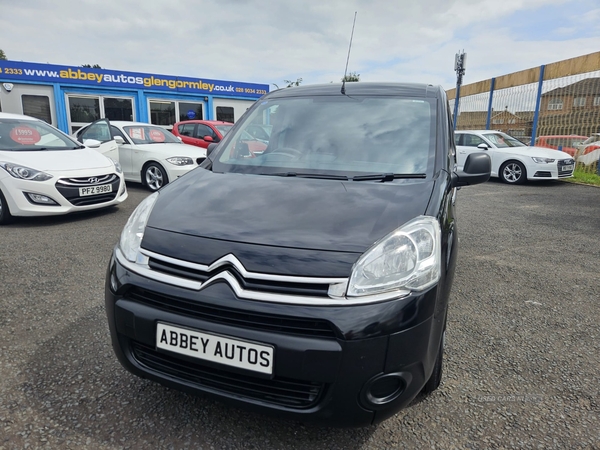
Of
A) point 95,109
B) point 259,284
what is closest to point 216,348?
point 259,284

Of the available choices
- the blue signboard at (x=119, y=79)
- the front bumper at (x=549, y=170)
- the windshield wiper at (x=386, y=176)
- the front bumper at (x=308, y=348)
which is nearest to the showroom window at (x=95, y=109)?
the blue signboard at (x=119, y=79)

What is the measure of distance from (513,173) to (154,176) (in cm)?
864

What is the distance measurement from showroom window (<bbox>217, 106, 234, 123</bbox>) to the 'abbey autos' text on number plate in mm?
17078

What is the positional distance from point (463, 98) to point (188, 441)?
Result: 19.2 metres

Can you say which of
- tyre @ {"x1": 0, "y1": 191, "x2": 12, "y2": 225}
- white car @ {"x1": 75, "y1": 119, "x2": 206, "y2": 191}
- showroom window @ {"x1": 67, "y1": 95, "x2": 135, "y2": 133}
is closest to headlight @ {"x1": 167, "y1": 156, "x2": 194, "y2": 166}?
white car @ {"x1": 75, "y1": 119, "x2": 206, "y2": 191}

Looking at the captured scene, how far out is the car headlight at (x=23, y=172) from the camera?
529 centimetres

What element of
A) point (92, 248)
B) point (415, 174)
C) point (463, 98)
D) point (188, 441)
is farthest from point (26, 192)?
point (463, 98)

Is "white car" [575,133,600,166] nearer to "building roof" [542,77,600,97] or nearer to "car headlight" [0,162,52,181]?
"building roof" [542,77,600,97]

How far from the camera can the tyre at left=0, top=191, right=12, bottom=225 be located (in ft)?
17.7

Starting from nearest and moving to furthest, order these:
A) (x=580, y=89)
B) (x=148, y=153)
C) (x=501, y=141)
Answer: (x=148, y=153)
(x=501, y=141)
(x=580, y=89)

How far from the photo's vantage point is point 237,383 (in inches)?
65.1

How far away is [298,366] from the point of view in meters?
1.50

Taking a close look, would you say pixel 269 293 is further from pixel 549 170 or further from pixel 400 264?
pixel 549 170

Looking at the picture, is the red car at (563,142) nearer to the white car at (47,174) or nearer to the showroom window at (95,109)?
the white car at (47,174)
